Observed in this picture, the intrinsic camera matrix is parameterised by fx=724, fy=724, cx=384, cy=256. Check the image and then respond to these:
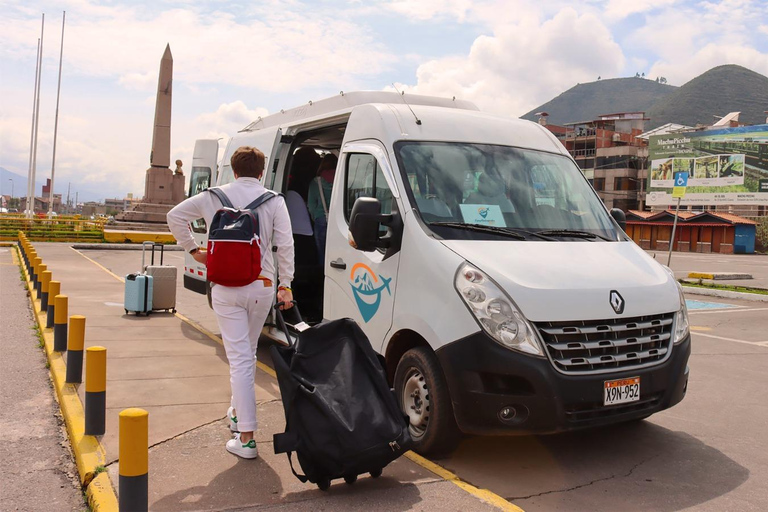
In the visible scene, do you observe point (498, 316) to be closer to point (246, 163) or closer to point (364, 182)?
point (246, 163)

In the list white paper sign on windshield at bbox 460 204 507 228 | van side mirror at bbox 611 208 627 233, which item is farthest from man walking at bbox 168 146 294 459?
van side mirror at bbox 611 208 627 233

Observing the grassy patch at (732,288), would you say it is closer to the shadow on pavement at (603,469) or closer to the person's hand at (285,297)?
the shadow on pavement at (603,469)

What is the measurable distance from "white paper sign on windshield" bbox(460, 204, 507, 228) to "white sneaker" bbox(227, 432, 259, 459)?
205cm

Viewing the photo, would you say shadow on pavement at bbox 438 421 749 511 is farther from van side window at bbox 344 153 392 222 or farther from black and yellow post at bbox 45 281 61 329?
black and yellow post at bbox 45 281 61 329

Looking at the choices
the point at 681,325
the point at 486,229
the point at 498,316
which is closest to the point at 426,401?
the point at 498,316

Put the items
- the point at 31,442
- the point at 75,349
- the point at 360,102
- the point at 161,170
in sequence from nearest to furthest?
the point at 31,442 < the point at 75,349 < the point at 360,102 < the point at 161,170

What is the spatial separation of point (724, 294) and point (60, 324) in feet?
51.9

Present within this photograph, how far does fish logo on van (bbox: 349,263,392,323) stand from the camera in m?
5.17

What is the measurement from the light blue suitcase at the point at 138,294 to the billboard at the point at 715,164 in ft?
199

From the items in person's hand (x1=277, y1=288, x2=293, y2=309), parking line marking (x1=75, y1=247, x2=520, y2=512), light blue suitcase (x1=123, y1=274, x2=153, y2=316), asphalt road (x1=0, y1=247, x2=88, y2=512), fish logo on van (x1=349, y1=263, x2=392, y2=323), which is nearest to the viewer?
parking line marking (x1=75, y1=247, x2=520, y2=512)

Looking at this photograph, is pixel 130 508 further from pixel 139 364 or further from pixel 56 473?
pixel 139 364

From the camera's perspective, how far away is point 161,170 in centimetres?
4431

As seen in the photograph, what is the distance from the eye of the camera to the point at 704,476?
4.59 meters

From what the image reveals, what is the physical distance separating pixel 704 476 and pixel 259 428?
118 inches
